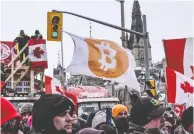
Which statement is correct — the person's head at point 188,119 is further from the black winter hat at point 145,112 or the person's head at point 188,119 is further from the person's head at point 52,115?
the person's head at point 52,115

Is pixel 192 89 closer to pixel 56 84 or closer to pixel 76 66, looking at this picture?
pixel 76 66

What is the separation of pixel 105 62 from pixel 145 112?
645 cm

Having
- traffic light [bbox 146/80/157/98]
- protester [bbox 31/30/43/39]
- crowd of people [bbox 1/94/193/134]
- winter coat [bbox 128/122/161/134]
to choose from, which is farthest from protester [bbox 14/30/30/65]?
winter coat [bbox 128/122/161/134]

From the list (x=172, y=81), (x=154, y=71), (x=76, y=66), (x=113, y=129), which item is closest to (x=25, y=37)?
(x=76, y=66)

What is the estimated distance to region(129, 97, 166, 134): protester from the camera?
4574 millimetres

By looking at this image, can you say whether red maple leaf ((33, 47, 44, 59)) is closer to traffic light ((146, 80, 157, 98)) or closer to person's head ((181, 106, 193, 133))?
traffic light ((146, 80, 157, 98))

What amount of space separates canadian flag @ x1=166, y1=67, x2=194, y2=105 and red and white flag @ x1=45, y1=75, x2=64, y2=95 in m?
4.60

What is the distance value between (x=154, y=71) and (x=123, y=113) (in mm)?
92685

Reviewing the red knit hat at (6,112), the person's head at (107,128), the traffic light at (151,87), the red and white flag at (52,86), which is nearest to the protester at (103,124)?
the person's head at (107,128)

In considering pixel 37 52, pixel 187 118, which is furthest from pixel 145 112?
pixel 37 52

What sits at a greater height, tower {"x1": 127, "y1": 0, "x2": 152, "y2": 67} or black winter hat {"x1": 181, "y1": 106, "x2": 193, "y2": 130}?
tower {"x1": 127, "y1": 0, "x2": 152, "y2": 67}

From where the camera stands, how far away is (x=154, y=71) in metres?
99.6

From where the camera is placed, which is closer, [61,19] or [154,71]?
[61,19]

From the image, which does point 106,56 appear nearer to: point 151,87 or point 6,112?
point 151,87
